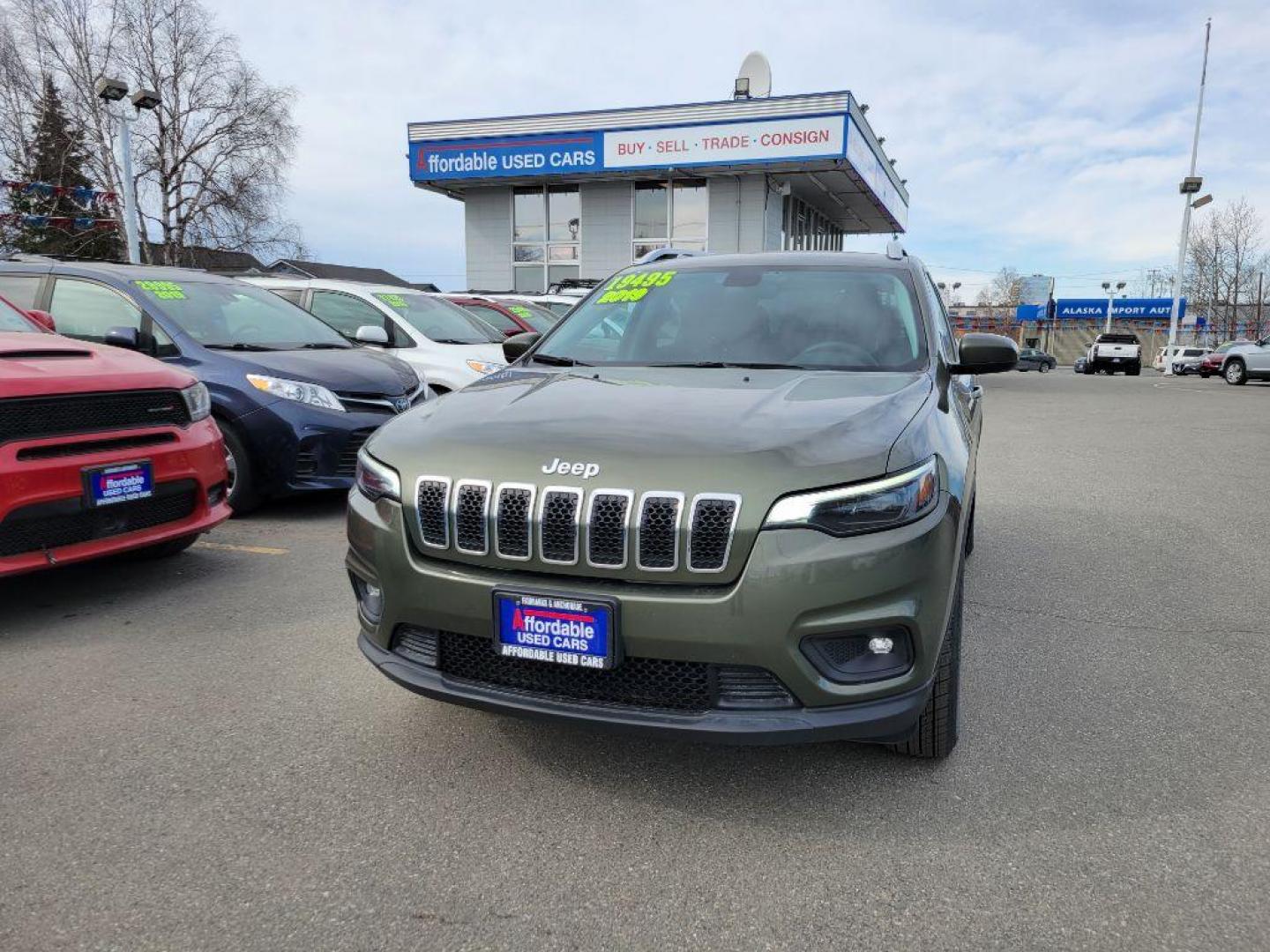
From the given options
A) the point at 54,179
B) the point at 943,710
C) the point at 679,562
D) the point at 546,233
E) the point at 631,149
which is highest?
the point at 54,179

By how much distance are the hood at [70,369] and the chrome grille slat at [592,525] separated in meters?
2.50

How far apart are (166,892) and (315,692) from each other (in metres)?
1.13

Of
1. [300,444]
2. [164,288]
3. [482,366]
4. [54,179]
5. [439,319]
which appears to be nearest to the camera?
[300,444]

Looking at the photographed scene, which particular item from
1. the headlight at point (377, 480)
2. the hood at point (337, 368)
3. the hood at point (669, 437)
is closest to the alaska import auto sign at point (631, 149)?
the hood at point (337, 368)

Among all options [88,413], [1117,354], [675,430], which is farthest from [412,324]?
[1117,354]

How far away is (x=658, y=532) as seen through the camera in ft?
6.94

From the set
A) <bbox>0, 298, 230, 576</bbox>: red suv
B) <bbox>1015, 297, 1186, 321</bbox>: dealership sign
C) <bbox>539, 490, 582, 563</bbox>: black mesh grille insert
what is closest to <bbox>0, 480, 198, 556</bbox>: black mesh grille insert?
<bbox>0, 298, 230, 576</bbox>: red suv

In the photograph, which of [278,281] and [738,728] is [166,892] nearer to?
[738,728]

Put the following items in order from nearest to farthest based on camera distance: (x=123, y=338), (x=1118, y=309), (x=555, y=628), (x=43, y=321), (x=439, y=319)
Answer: (x=555, y=628)
(x=43, y=321)
(x=123, y=338)
(x=439, y=319)
(x=1118, y=309)

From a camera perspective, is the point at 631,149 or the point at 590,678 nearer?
the point at 590,678

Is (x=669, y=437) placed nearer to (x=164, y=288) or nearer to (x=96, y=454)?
(x=96, y=454)

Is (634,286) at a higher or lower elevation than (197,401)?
higher

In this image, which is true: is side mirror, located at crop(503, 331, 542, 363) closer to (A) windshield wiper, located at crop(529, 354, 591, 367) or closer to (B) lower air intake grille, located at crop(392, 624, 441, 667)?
(A) windshield wiper, located at crop(529, 354, 591, 367)

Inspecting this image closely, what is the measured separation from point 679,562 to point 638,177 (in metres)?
22.7
